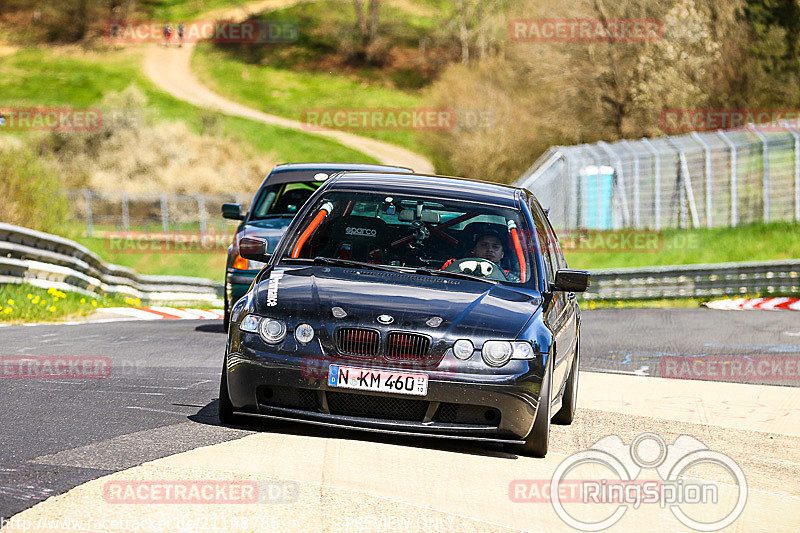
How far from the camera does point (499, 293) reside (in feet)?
25.9

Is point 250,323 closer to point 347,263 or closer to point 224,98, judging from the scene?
point 347,263

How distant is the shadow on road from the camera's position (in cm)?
757

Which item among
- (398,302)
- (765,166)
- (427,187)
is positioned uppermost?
(427,187)

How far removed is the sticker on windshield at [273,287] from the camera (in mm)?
7453

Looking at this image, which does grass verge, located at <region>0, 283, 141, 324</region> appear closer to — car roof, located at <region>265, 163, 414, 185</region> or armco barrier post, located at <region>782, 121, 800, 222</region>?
car roof, located at <region>265, 163, 414, 185</region>

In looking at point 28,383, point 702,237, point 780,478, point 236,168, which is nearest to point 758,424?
point 780,478

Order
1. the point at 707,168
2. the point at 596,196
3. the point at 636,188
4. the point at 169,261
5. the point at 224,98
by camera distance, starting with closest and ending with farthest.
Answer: the point at 707,168
the point at 636,188
the point at 596,196
the point at 169,261
the point at 224,98

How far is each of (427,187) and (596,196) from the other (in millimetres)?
29104

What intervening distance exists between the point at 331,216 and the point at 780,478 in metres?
3.25

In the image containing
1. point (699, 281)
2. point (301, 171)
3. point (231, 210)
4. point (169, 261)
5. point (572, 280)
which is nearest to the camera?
point (572, 280)

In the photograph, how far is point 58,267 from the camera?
60.5ft

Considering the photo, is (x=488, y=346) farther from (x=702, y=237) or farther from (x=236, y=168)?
(x=236, y=168)

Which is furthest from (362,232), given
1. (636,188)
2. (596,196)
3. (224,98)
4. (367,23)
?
(367,23)

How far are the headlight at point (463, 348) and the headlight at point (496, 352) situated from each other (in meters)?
0.08
